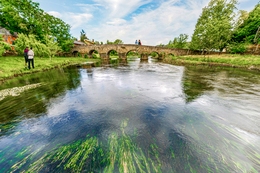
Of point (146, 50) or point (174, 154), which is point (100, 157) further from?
point (146, 50)

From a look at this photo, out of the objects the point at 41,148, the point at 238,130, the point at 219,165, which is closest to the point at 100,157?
the point at 41,148

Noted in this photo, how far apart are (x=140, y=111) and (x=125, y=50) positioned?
3789cm

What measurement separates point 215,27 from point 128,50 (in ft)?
80.3

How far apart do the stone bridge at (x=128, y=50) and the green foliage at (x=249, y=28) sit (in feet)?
40.7

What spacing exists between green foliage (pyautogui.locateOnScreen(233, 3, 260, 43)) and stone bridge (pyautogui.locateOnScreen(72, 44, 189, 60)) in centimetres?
1242

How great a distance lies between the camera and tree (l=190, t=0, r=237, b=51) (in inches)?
1005

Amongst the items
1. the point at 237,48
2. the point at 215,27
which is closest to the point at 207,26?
the point at 215,27

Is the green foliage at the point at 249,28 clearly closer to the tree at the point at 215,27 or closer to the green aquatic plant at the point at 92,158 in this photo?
the tree at the point at 215,27

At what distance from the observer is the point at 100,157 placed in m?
2.65

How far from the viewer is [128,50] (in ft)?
131

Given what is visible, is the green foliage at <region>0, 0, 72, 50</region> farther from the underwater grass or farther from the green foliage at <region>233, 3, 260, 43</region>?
the green foliage at <region>233, 3, 260, 43</region>

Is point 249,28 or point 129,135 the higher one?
point 249,28

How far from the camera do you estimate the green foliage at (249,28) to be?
26309 mm

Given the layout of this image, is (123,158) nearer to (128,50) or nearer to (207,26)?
(207,26)
